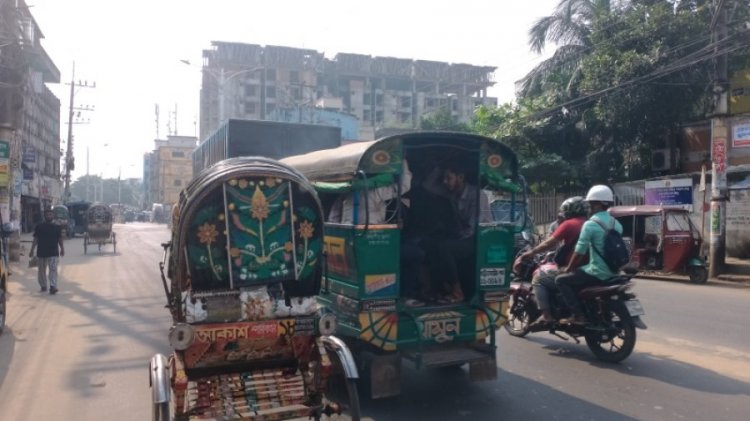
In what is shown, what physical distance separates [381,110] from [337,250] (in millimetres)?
80151

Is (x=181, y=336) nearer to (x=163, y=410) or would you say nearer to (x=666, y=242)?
(x=163, y=410)

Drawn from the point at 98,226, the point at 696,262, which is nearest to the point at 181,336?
the point at 696,262

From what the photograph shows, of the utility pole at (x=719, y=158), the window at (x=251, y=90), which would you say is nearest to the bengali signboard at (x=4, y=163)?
the utility pole at (x=719, y=158)

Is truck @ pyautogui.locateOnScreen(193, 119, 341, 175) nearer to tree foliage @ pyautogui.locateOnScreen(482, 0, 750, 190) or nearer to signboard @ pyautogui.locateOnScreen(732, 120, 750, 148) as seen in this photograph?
tree foliage @ pyautogui.locateOnScreen(482, 0, 750, 190)

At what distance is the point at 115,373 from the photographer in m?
A: 6.87

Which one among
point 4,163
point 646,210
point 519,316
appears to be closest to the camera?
point 519,316

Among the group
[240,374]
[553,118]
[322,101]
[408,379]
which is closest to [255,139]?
[408,379]

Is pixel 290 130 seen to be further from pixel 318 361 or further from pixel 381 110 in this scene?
pixel 381 110

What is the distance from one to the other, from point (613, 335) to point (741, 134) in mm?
15294

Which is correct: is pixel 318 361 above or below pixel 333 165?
below

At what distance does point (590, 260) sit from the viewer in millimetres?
6934

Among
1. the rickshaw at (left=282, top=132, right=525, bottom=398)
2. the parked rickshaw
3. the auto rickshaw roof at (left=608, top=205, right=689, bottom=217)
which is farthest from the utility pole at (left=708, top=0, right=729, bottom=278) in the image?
Answer: the parked rickshaw

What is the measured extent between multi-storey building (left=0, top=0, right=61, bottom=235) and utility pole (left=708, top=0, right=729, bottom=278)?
61.6 ft

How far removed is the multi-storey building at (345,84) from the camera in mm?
75688
